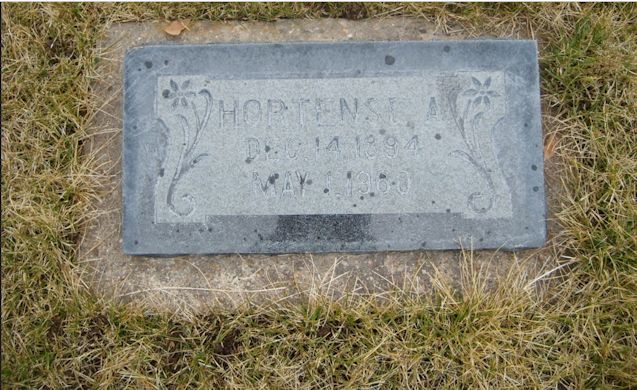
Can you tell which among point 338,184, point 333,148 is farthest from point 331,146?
point 338,184

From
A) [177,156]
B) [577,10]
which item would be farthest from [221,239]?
[577,10]

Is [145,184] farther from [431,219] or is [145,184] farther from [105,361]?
[431,219]

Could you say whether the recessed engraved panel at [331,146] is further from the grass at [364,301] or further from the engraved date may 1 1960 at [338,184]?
the grass at [364,301]

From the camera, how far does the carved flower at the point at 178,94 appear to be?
6.70 ft

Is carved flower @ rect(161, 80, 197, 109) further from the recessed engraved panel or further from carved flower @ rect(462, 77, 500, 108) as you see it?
carved flower @ rect(462, 77, 500, 108)

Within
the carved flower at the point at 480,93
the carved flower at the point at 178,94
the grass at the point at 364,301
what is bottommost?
the grass at the point at 364,301

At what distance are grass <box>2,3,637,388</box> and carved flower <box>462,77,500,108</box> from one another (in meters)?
0.25

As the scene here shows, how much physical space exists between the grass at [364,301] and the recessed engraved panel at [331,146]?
0.29m

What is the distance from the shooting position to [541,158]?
6.59 ft

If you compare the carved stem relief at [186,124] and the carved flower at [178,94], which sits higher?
the carved flower at [178,94]

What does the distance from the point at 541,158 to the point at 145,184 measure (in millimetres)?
Answer: 1423

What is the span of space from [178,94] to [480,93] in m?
1.10

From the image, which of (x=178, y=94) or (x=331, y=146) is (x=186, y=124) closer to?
(x=178, y=94)

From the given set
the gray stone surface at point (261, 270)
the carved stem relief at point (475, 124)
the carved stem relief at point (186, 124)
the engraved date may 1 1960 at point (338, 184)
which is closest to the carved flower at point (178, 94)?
the carved stem relief at point (186, 124)
